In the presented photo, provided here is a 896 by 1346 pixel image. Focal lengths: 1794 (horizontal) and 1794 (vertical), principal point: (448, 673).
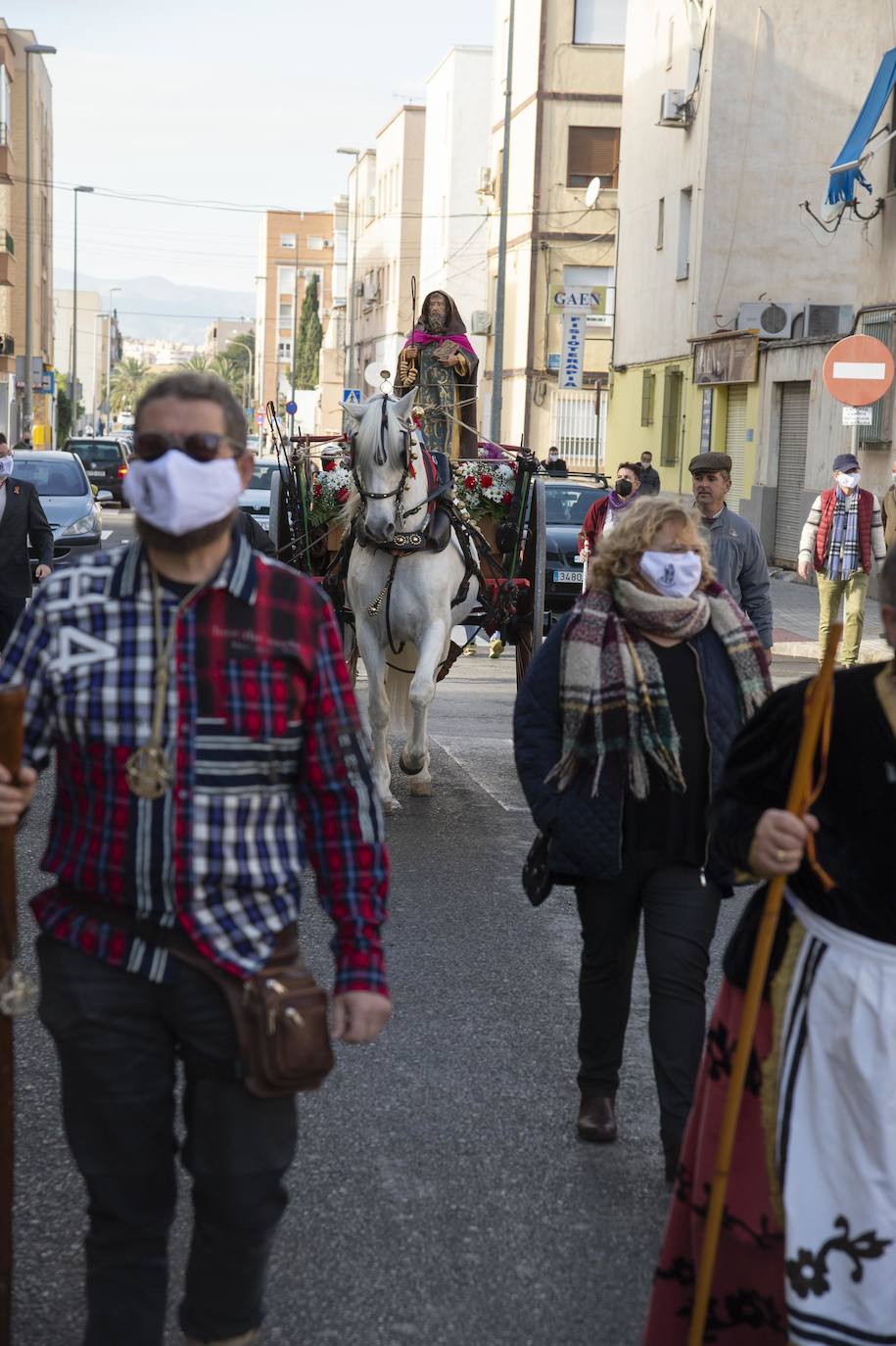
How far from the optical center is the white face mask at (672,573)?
15.3ft

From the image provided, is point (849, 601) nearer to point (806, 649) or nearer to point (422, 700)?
point (806, 649)

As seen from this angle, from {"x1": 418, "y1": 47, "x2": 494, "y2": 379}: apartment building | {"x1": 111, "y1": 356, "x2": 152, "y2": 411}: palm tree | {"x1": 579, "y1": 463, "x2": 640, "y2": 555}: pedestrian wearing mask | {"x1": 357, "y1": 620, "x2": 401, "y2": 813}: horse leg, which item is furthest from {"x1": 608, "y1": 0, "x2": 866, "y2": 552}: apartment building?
{"x1": 111, "y1": 356, "x2": 152, "y2": 411}: palm tree

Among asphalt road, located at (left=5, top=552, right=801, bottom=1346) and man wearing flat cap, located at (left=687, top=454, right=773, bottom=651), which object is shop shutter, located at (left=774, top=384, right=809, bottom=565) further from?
asphalt road, located at (left=5, top=552, right=801, bottom=1346)

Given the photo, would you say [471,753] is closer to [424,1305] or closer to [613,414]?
[424,1305]

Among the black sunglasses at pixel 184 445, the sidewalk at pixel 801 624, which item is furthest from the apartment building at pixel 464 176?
the black sunglasses at pixel 184 445

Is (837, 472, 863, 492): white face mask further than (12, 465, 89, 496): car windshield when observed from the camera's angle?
No

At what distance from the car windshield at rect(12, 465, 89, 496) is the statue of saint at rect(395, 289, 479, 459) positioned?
14.2 metres

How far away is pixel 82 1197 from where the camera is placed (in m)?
4.48

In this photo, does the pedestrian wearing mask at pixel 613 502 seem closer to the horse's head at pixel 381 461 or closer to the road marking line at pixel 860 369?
the road marking line at pixel 860 369

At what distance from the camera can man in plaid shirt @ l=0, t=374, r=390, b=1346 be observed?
300 cm

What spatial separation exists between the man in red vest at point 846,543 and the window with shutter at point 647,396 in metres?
21.7

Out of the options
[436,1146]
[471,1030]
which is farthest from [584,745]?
[471,1030]

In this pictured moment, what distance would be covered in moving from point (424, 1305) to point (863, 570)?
41.4 ft

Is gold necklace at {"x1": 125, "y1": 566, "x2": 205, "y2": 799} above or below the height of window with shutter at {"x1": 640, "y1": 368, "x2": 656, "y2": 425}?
below
